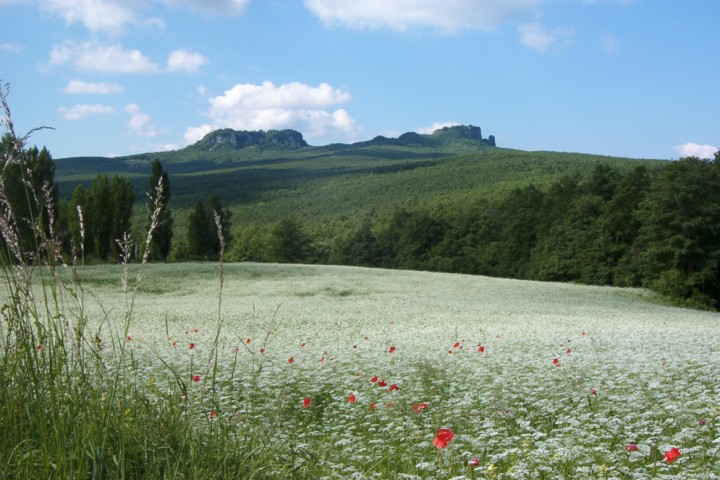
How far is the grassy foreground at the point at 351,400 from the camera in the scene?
392 centimetres

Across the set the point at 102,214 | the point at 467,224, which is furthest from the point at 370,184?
the point at 102,214

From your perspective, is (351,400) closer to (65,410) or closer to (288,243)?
(65,410)

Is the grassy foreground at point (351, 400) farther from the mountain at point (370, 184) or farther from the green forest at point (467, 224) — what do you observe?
the mountain at point (370, 184)

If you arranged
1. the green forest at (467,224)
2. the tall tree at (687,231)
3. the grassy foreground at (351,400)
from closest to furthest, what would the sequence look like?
the grassy foreground at (351,400)
the green forest at (467,224)
the tall tree at (687,231)

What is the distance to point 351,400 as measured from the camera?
5652 mm

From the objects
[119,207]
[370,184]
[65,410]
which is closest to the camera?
[65,410]

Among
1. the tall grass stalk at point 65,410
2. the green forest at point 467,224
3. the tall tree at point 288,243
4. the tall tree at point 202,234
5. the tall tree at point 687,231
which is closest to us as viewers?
the tall grass stalk at point 65,410

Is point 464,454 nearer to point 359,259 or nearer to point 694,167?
point 694,167

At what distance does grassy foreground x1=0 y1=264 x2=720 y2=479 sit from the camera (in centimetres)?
392

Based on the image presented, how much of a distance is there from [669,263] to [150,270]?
35295 mm

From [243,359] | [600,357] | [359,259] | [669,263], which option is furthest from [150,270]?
[359,259]

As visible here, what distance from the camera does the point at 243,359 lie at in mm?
10641

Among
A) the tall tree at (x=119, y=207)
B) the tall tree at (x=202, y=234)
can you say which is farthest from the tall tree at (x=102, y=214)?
the tall tree at (x=202, y=234)

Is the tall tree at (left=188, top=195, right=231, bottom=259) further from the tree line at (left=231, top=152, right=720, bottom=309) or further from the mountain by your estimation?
the mountain
